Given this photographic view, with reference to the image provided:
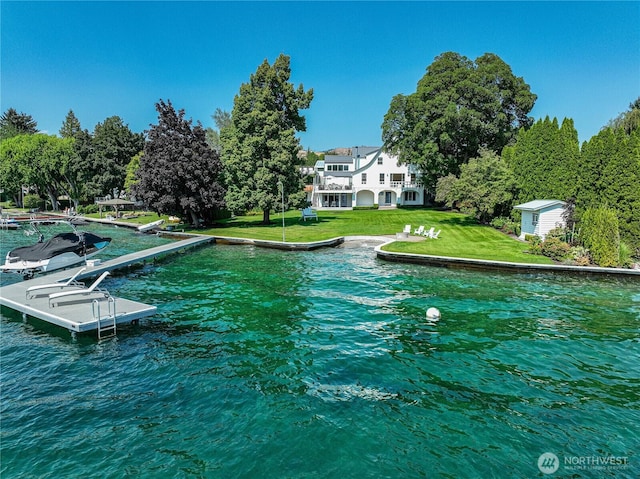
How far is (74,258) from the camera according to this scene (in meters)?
21.5

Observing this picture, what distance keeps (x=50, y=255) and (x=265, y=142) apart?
21631 millimetres

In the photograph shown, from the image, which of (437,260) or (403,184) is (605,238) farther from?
(403,184)

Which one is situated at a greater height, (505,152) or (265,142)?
(265,142)

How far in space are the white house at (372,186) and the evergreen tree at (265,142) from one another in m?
18.7

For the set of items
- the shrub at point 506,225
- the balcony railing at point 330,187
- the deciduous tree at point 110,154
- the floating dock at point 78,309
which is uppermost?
the deciduous tree at point 110,154

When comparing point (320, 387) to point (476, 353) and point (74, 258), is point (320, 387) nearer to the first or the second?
point (476, 353)

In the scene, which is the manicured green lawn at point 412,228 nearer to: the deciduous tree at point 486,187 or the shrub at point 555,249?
the shrub at point 555,249

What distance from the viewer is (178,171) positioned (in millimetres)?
34062

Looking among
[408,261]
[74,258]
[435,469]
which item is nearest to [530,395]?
[435,469]

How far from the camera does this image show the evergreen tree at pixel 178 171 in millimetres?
34438

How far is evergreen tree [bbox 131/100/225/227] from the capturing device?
1356 inches

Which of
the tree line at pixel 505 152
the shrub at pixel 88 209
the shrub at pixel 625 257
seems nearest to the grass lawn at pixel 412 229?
the tree line at pixel 505 152

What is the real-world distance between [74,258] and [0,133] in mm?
84890

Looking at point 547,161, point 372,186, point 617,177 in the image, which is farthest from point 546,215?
point 372,186
